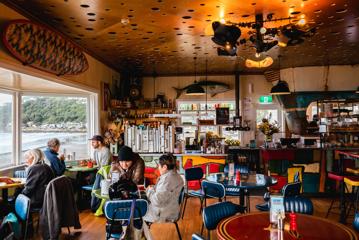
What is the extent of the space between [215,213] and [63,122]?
543 cm

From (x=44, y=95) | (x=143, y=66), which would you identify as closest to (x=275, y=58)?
(x=143, y=66)

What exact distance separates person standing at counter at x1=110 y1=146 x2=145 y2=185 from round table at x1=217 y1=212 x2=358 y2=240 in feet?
6.53

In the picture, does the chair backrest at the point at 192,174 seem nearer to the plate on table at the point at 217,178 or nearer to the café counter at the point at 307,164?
the plate on table at the point at 217,178

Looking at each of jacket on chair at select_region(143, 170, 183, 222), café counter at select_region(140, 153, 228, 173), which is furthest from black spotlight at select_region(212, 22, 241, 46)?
café counter at select_region(140, 153, 228, 173)

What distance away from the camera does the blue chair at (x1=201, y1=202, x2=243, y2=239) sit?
3.04 metres

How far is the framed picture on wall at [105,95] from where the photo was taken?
311 inches

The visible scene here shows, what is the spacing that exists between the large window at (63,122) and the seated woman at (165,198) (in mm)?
3680

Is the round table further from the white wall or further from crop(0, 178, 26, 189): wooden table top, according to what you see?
the white wall

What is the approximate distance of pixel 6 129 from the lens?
6359 mm

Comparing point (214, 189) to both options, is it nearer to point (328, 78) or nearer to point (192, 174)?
point (192, 174)

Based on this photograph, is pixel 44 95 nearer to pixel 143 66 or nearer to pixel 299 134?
pixel 143 66

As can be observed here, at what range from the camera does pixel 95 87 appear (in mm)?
7375

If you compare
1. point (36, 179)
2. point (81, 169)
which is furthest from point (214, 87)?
point (36, 179)

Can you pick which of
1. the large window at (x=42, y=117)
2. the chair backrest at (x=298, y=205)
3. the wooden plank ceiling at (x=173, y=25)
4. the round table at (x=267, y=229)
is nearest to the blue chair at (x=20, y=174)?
the large window at (x=42, y=117)
